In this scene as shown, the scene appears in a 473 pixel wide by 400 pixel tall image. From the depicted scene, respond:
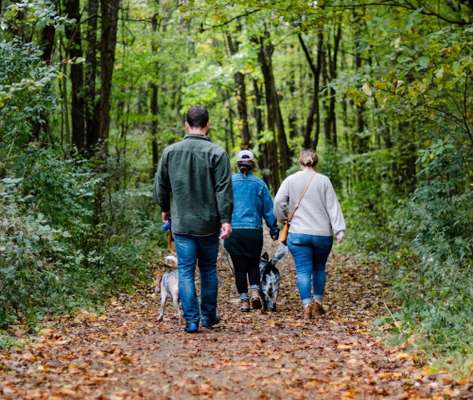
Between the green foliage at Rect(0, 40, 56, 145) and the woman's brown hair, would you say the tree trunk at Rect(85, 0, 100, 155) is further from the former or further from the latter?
the woman's brown hair

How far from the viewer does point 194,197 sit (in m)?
7.25

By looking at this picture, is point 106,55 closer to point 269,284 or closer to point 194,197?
point 269,284

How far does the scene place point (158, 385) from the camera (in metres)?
5.12

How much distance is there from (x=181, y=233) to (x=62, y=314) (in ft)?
6.89

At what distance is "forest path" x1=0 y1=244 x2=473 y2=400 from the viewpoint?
494cm

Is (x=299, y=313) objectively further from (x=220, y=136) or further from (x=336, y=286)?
(x=220, y=136)

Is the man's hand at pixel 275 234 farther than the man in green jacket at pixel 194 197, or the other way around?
the man's hand at pixel 275 234

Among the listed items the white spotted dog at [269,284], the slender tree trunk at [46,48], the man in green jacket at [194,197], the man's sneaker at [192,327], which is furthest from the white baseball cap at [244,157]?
the slender tree trunk at [46,48]

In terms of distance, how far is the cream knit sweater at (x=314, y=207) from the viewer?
8.61m

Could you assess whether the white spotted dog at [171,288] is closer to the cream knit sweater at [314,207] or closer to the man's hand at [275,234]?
the man's hand at [275,234]

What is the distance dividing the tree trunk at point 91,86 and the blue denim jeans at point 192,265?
6.11 meters

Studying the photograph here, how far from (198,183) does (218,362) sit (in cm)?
215

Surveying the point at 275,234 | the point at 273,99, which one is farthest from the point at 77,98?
the point at 273,99

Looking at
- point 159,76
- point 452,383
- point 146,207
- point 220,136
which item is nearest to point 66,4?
point 146,207
